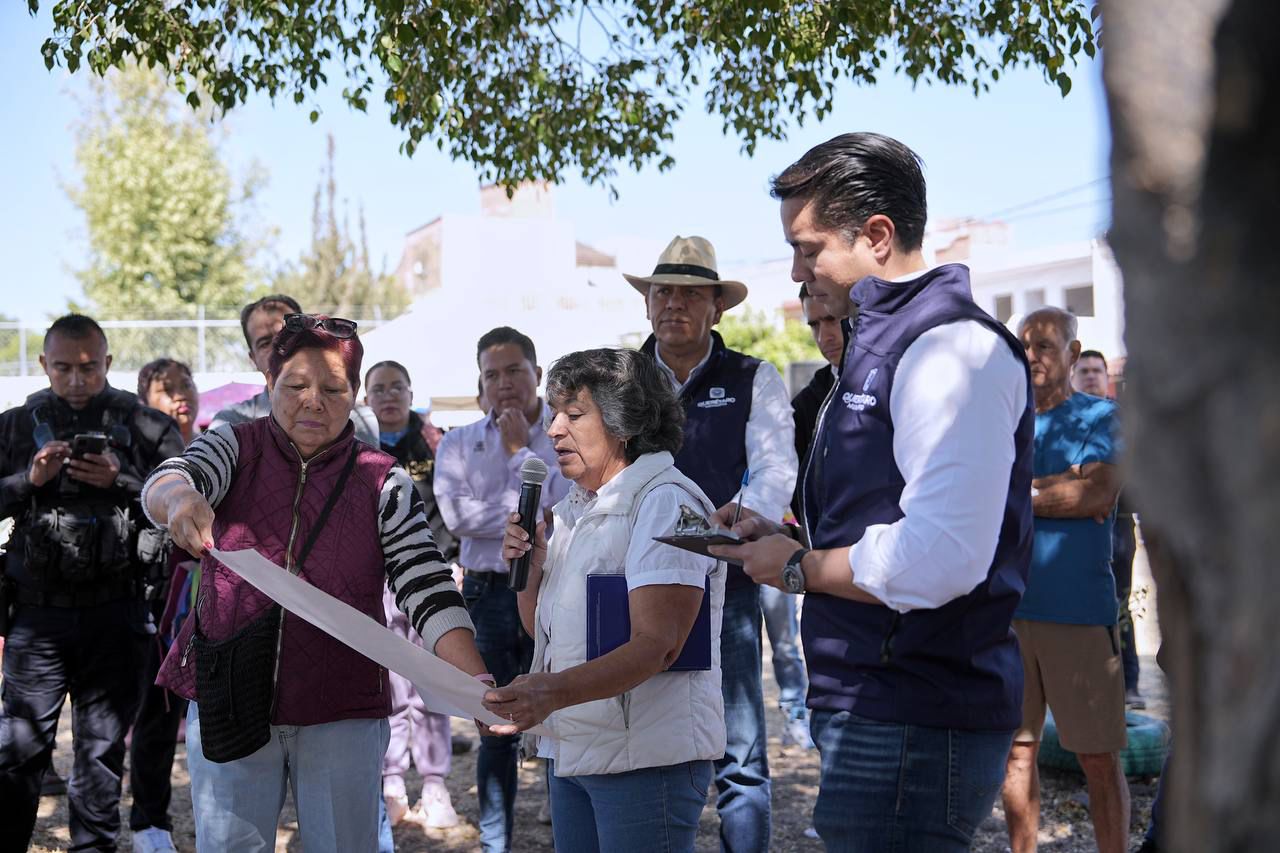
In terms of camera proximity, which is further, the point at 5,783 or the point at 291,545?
the point at 5,783

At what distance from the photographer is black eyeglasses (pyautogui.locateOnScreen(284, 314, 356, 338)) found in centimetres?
357

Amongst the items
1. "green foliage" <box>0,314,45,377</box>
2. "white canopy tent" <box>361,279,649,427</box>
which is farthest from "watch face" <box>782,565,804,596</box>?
"green foliage" <box>0,314,45,377</box>

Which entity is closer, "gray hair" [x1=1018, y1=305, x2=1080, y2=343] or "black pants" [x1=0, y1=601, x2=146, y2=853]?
"black pants" [x1=0, y1=601, x2=146, y2=853]

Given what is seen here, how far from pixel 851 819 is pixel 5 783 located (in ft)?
13.3

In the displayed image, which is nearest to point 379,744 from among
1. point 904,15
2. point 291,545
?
point 291,545

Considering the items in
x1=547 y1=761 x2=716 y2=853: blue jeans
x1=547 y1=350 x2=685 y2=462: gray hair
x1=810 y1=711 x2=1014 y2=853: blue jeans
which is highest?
x1=547 y1=350 x2=685 y2=462: gray hair

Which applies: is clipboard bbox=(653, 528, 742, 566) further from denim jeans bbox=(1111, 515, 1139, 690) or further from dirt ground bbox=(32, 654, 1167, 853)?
denim jeans bbox=(1111, 515, 1139, 690)

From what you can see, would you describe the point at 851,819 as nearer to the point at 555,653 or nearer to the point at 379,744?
the point at 555,653

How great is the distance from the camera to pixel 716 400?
195 inches

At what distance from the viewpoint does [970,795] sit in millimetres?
2438

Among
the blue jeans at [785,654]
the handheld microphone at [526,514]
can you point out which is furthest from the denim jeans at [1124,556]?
the handheld microphone at [526,514]

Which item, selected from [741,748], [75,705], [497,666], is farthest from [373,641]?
[75,705]

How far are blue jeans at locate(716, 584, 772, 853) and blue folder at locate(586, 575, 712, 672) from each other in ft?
4.44

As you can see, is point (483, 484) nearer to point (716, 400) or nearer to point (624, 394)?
point (716, 400)
